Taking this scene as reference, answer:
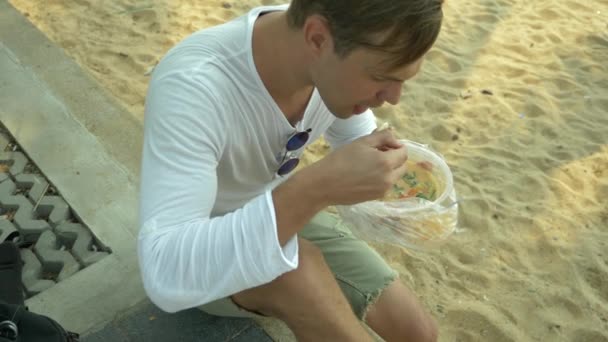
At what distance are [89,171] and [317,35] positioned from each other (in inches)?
59.0

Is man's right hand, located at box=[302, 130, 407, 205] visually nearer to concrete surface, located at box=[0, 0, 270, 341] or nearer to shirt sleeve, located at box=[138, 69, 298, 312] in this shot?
shirt sleeve, located at box=[138, 69, 298, 312]

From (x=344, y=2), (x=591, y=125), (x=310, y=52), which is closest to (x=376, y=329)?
(x=310, y=52)

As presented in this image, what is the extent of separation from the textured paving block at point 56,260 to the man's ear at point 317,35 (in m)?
1.28

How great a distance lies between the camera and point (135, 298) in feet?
7.01

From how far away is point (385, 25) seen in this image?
4.48 ft

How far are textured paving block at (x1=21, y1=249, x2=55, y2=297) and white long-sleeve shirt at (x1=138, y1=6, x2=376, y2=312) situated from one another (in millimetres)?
930

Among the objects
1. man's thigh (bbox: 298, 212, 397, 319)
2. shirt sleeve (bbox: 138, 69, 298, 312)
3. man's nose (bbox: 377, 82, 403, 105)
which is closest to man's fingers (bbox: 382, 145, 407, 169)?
man's nose (bbox: 377, 82, 403, 105)

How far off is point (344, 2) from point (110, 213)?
1.45 m

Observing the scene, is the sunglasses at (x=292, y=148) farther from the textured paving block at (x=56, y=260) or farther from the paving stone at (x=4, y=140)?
the paving stone at (x=4, y=140)

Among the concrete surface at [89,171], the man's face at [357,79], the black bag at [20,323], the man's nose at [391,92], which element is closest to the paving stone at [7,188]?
A: the concrete surface at [89,171]

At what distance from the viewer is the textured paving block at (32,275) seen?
216 cm

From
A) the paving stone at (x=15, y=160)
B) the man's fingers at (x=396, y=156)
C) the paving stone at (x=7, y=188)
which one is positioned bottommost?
the paving stone at (x=7, y=188)

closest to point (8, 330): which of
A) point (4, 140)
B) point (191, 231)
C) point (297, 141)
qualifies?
point (191, 231)

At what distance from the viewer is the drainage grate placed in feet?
7.32
